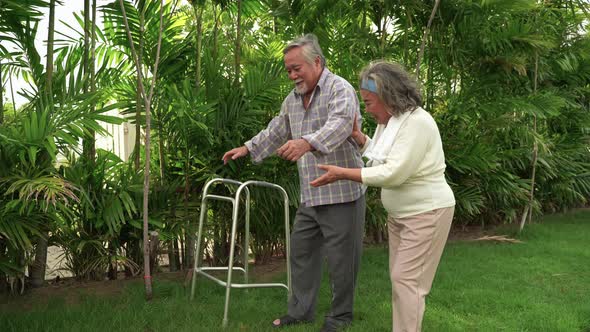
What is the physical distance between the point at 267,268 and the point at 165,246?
0.90 m

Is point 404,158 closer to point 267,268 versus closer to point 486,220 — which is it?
point 267,268

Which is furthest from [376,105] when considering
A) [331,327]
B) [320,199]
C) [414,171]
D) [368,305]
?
[368,305]

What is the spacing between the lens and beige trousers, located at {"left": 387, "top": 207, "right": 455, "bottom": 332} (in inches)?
104

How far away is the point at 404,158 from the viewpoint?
2547mm

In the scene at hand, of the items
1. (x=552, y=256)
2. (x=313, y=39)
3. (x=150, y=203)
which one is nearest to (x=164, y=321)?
(x=150, y=203)

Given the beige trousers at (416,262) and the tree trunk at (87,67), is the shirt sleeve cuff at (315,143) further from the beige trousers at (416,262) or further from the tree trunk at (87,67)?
the tree trunk at (87,67)

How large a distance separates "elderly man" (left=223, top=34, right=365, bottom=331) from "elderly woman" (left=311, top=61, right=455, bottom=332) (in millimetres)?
519

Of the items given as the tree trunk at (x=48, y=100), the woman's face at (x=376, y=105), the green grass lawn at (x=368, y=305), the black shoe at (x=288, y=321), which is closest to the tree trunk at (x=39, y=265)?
the tree trunk at (x=48, y=100)

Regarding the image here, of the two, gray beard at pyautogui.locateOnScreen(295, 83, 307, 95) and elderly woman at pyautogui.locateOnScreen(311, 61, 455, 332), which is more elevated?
gray beard at pyautogui.locateOnScreen(295, 83, 307, 95)

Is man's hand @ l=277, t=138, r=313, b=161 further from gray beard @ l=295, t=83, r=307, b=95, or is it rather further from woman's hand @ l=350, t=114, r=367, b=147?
gray beard @ l=295, t=83, r=307, b=95

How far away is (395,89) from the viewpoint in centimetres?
266

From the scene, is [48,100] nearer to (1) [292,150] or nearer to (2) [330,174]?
(1) [292,150]

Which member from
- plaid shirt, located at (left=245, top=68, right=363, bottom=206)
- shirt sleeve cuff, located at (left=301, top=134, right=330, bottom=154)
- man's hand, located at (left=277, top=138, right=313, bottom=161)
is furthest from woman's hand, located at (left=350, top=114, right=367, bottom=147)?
man's hand, located at (left=277, top=138, right=313, bottom=161)

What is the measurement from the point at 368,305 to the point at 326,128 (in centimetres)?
151
